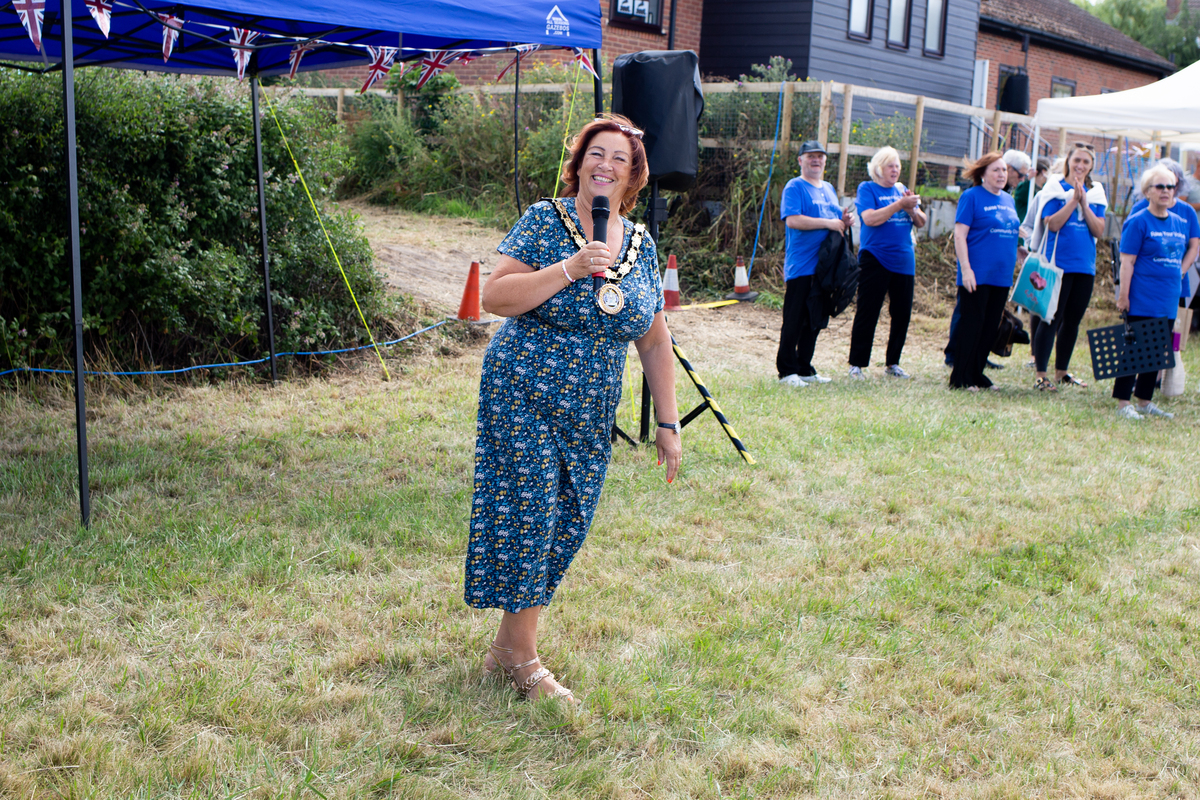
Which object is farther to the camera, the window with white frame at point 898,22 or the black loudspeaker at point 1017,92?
the black loudspeaker at point 1017,92

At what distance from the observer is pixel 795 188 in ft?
25.7

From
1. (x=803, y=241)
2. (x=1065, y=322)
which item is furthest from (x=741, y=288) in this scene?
(x=1065, y=322)

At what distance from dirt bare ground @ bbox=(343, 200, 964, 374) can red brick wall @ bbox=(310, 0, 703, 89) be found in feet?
13.0

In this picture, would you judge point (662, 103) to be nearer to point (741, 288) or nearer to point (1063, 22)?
point (741, 288)

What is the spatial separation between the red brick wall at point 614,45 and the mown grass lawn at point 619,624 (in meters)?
10.5

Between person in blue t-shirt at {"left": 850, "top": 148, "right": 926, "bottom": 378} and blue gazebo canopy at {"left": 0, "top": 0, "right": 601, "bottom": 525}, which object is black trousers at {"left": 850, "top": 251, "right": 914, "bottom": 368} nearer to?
person in blue t-shirt at {"left": 850, "top": 148, "right": 926, "bottom": 378}

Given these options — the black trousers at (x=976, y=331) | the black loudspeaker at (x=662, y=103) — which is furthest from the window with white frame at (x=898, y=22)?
the black loudspeaker at (x=662, y=103)

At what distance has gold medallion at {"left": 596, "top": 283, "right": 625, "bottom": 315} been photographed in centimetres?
276

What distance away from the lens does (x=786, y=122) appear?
40.9 feet

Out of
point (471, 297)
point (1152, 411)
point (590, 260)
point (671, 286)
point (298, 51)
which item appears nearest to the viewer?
point (590, 260)

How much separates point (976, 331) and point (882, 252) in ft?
3.26

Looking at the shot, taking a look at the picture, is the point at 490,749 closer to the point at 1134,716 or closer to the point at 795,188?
the point at 1134,716

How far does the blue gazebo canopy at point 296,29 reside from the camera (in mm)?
4426

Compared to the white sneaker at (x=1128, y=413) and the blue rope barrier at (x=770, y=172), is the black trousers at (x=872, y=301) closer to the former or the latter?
the white sneaker at (x=1128, y=413)
